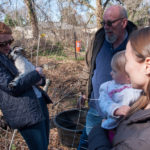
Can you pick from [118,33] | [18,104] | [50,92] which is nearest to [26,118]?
[18,104]

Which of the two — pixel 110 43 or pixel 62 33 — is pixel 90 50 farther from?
pixel 62 33

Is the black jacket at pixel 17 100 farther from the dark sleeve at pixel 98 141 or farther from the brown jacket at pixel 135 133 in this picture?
the brown jacket at pixel 135 133

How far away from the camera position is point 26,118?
4.84 ft

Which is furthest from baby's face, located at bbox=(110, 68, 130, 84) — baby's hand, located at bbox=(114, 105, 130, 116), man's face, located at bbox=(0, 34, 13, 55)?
man's face, located at bbox=(0, 34, 13, 55)

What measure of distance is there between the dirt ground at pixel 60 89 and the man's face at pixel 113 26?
25.2 inches

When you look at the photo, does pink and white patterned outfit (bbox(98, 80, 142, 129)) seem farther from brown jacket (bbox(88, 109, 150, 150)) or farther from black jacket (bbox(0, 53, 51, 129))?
black jacket (bbox(0, 53, 51, 129))

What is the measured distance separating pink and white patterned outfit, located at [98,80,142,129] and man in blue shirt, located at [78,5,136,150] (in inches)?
16.2

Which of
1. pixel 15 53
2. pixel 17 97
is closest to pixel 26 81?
pixel 17 97

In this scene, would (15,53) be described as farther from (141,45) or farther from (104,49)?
(141,45)

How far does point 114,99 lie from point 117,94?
1.9 inches

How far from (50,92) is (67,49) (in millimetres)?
4121

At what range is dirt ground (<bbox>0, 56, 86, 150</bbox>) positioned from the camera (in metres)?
2.65

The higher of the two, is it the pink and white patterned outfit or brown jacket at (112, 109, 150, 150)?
brown jacket at (112, 109, 150, 150)

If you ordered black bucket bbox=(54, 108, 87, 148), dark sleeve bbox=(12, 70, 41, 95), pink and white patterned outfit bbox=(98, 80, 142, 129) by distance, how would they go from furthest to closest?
black bucket bbox=(54, 108, 87, 148)
dark sleeve bbox=(12, 70, 41, 95)
pink and white patterned outfit bbox=(98, 80, 142, 129)
